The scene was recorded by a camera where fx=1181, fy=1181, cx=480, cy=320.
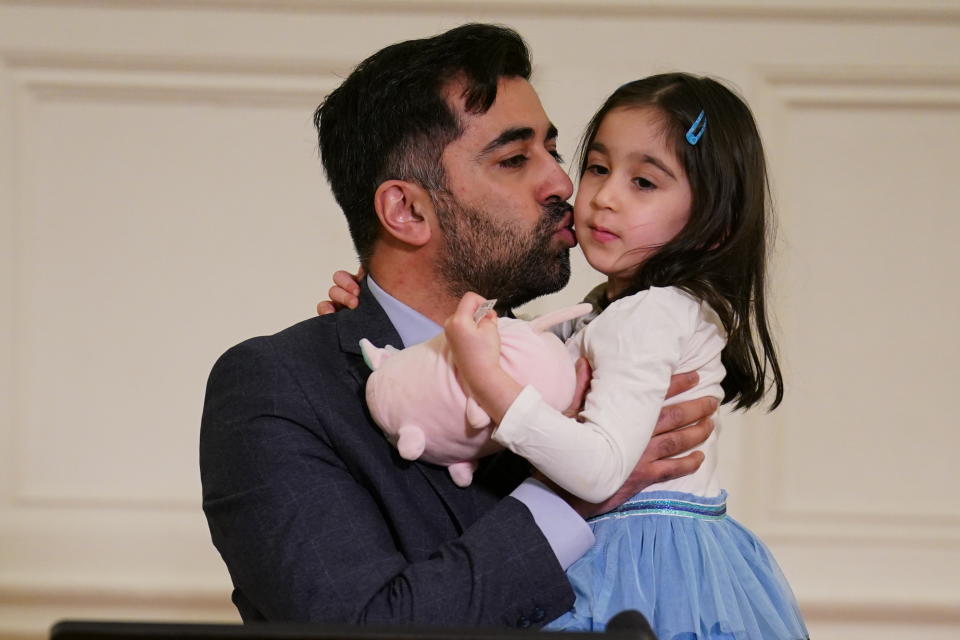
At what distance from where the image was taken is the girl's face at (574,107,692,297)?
1696mm

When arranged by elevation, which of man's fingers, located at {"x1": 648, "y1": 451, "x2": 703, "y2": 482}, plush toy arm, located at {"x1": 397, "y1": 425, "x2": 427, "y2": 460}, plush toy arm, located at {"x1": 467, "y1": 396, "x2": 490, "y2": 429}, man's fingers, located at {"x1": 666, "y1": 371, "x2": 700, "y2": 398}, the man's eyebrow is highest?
the man's eyebrow

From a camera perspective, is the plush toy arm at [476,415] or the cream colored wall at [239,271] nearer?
the plush toy arm at [476,415]

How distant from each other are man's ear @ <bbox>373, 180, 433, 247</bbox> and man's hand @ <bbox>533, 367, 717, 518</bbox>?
50 centimetres

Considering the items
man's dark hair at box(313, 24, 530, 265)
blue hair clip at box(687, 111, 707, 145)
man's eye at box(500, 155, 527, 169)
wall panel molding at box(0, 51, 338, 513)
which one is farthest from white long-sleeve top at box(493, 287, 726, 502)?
wall panel molding at box(0, 51, 338, 513)

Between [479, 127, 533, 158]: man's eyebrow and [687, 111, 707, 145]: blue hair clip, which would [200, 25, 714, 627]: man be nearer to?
[479, 127, 533, 158]: man's eyebrow

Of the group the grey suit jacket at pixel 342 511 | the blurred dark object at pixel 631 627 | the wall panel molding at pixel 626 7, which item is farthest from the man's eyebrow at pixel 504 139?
the wall panel molding at pixel 626 7

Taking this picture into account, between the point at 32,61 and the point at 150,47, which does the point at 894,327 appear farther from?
the point at 32,61

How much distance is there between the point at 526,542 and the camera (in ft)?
4.82

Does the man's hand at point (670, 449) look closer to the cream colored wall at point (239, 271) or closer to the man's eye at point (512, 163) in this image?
the man's eye at point (512, 163)

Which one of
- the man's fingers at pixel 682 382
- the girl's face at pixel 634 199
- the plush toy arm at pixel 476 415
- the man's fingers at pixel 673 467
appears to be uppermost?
the girl's face at pixel 634 199

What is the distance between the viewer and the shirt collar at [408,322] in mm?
1856

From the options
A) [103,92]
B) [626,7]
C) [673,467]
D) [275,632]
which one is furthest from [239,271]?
[275,632]

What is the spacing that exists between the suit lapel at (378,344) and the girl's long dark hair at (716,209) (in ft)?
1.21

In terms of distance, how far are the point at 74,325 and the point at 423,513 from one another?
173cm
